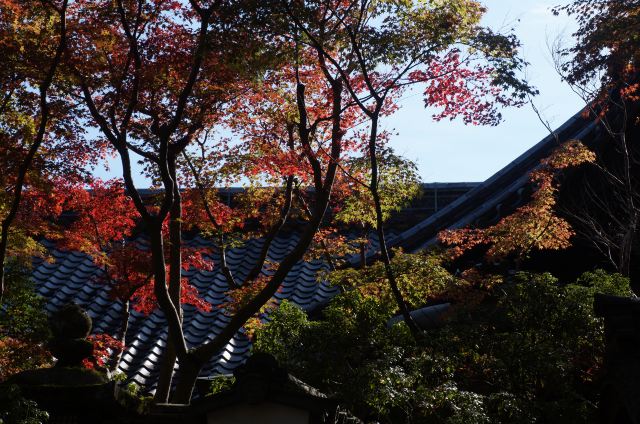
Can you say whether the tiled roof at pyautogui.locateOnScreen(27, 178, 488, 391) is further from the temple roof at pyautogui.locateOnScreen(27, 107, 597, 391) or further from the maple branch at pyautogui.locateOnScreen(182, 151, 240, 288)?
the maple branch at pyautogui.locateOnScreen(182, 151, 240, 288)

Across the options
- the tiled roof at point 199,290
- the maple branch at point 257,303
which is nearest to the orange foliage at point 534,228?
the tiled roof at point 199,290

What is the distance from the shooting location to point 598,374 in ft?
25.5

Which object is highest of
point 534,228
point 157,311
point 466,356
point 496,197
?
point 157,311

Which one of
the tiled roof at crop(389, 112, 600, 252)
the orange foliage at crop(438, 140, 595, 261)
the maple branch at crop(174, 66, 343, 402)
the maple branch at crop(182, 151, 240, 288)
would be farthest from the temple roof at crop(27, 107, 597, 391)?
the maple branch at crop(174, 66, 343, 402)

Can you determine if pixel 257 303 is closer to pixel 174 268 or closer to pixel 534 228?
pixel 174 268

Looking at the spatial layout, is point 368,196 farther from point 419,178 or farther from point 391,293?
point 391,293

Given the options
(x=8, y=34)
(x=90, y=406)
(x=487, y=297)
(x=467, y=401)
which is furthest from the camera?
(x=487, y=297)

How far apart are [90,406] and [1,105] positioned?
594 centimetres

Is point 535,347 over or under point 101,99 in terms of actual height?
under

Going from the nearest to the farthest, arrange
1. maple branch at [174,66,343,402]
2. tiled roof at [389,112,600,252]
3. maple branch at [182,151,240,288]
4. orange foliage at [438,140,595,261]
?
maple branch at [174,66,343,402] < orange foliage at [438,140,595,261] < maple branch at [182,151,240,288] < tiled roof at [389,112,600,252]

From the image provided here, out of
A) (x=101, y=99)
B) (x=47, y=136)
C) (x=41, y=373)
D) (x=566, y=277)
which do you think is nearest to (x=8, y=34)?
(x=101, y=99)

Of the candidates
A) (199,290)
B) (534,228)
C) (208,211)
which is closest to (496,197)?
(534,228)

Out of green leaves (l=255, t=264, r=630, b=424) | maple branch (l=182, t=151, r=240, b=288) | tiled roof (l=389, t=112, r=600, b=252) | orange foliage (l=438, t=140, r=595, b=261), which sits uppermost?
maple branch (l=182, t=151, r=240, b=288)

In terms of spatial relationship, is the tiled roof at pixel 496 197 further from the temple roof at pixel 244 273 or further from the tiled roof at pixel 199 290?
the tiled roof at pixel 199 290
